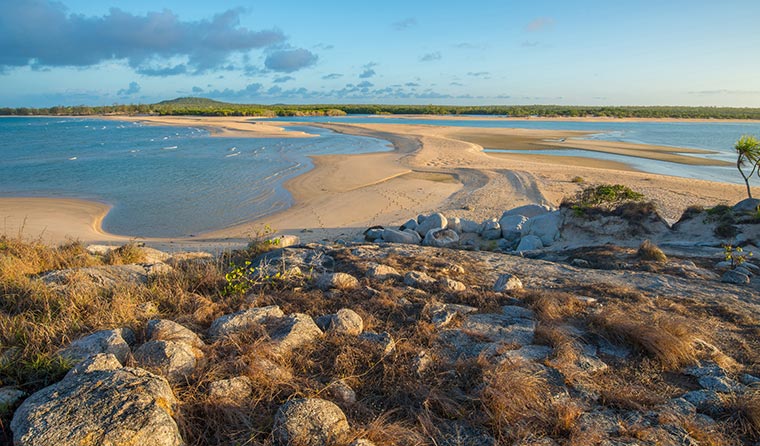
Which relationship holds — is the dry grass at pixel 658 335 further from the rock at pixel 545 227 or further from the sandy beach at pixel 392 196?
the sandy beach at pixel 392 196

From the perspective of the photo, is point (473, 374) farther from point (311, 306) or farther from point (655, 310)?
point (655, 310)

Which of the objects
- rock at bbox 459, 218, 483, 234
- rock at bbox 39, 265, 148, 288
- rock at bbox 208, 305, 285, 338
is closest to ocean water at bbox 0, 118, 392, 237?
rock at bbox 459, 218, 483, 234

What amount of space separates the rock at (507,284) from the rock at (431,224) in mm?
4997

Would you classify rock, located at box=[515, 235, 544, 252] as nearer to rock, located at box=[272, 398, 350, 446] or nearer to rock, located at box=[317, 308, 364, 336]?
rock, located at box=[317, 308, 364, 336]

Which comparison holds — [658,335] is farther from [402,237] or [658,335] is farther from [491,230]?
[491,230]

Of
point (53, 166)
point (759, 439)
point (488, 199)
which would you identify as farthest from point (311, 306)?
point (53, 166)

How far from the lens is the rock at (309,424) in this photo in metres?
2.62

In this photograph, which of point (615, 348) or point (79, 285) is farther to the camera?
point (79, 285)

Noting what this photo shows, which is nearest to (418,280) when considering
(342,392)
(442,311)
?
(442,311)

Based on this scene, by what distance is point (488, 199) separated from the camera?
16484 millimetres

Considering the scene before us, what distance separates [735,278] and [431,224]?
620 centimetres

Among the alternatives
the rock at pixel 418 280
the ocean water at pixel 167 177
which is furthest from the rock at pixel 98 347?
the ocean water at pixel 167 177

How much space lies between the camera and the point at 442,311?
467cm

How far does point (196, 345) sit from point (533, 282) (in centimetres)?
481
